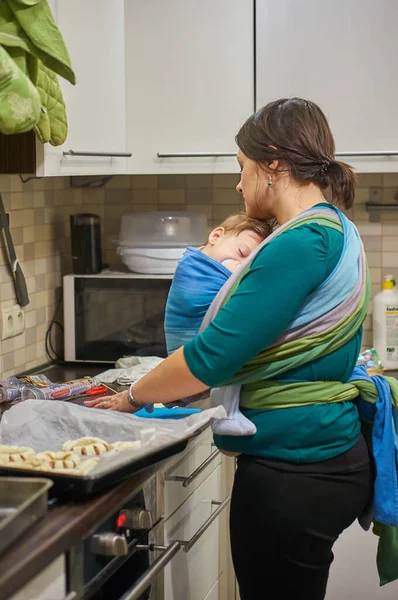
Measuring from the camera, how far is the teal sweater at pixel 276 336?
1537mm

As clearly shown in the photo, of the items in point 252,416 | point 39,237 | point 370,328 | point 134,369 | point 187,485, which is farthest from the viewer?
point 370,328

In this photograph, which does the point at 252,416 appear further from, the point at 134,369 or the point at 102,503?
the point at 134,369

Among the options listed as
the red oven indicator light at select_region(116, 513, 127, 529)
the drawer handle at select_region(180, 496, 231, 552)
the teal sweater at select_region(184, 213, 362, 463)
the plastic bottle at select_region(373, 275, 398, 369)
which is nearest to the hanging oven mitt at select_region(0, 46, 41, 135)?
the teal sweater at select_region(184, 213, 362, 463)

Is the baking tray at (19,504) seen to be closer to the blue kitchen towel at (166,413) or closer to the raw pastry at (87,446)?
the raw pastry at (87,446)

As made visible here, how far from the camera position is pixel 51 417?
70.2 inches

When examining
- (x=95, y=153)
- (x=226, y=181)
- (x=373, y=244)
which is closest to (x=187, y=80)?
Result: (x=95, y=153)

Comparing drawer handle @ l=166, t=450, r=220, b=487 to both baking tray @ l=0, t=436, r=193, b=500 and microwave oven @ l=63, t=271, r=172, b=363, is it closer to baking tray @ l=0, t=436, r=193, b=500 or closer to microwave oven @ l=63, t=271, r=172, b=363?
baking tray @ l=0, t=436, r=193, b=500

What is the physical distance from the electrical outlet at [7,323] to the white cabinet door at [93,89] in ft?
1.52

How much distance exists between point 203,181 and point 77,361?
75 centimetres

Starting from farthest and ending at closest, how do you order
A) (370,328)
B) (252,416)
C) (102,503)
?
1. (370,328)
2. (252,416)
3. (102,503)

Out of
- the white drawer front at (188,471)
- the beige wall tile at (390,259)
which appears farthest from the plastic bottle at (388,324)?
the white drawer front at (188,471)

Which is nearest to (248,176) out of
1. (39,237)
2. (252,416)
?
(252,416)

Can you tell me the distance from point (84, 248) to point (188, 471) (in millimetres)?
991

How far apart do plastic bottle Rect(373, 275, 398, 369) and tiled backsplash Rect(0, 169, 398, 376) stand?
111mm
